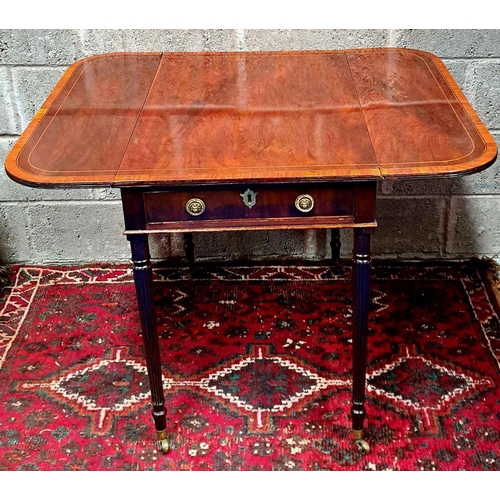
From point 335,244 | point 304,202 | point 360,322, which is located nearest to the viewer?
point 304,202

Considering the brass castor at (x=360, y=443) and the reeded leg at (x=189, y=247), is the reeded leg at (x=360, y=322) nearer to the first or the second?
the brass castor at (x=360, y=443)

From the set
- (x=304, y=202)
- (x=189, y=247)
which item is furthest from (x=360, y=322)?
(x=189, y=247)

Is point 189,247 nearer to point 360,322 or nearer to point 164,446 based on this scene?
point 164,446

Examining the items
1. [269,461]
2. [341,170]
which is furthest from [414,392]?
[341,170]

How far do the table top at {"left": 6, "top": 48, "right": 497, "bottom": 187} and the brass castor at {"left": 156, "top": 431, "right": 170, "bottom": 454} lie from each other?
2.48 feet

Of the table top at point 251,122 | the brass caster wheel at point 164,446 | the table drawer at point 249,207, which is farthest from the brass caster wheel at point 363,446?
the table top at point 251,122

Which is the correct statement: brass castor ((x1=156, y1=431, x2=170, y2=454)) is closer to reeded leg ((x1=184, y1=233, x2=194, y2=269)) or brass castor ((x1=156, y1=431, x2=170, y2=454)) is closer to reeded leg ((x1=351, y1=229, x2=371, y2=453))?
reeded leg ((x1=351, y1=229, x2=371, y2=453))

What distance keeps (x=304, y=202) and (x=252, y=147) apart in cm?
19

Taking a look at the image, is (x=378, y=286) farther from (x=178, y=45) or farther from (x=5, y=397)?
(x=5, y=397)

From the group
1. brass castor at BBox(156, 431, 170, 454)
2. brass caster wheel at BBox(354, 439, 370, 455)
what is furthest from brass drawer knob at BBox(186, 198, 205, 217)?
brass caster wheel at BBox(354, 439, 370, 455)

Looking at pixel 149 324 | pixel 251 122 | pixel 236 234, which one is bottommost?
pixel 236 234

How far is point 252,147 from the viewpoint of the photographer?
1.70m

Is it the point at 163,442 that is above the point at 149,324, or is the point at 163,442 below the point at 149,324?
below

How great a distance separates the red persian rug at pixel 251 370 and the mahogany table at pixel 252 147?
148mm
